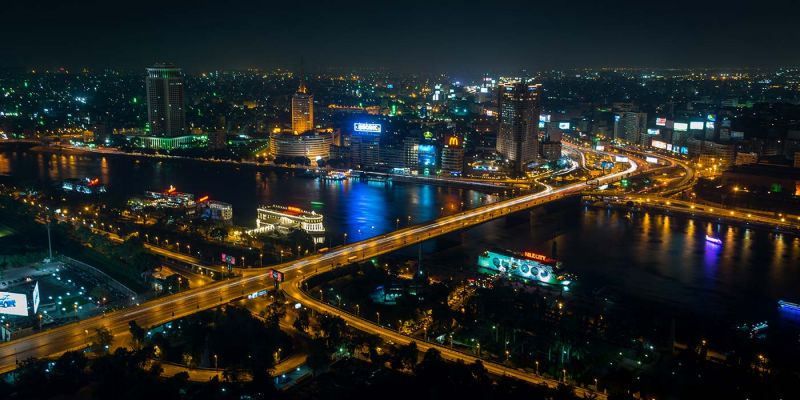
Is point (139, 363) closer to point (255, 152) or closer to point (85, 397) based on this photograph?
point (85, 397)

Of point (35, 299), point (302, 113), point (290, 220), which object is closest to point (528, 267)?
point (290, 220)

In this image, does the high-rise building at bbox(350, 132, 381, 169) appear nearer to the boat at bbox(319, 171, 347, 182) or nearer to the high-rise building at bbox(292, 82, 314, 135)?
the boat at bbox(319, 171, 347, 182)

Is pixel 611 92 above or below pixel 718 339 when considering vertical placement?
above

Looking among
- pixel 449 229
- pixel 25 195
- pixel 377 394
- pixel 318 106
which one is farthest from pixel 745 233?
pixel 318 106

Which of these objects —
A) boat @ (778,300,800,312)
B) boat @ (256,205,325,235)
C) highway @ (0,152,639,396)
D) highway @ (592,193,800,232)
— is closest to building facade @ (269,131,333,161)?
boat @ (256,205,325,235)

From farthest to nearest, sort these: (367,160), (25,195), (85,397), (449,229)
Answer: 1. (367,160)
2. (25,195)
3. (449,229)
4. (85,397)

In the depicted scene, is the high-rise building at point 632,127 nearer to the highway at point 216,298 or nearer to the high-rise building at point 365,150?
the high-rise building at point 365,150

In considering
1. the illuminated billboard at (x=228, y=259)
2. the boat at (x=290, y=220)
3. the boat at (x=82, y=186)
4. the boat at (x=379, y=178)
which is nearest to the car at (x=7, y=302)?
the illuminated billboard at (x=228, y=259)
